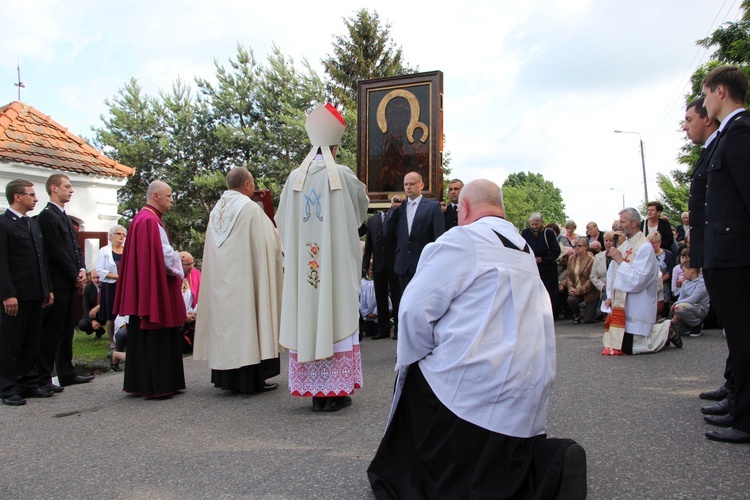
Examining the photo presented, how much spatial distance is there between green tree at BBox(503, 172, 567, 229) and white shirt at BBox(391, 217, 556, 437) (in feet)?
240

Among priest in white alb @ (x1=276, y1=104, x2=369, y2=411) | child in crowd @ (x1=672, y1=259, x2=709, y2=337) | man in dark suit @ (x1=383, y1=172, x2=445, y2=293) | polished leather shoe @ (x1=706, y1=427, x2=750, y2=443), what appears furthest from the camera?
child in crowd @ (x1=672, y1=259, x2=709, y2=337)

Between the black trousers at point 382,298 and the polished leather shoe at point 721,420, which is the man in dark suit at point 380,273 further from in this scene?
the polished leather shoe at point 721,420

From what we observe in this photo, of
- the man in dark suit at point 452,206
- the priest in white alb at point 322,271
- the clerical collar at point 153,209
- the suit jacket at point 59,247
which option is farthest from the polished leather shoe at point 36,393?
the man in dark suit at point 452,206

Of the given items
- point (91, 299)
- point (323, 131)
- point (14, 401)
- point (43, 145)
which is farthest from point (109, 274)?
point (43, 145)

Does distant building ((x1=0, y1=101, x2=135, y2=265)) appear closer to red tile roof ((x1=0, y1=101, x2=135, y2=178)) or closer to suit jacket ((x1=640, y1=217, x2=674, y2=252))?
Answer: red tile roof ((x1=0, y1=101, x2=135, y2=178))

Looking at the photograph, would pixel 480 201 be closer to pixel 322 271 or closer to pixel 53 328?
pixel 322 271

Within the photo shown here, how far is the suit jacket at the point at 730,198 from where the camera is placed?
3855mm

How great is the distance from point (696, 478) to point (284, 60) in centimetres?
2409

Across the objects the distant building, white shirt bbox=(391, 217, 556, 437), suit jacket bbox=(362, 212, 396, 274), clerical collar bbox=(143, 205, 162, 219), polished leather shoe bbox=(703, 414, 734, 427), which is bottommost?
polished leather shoe bbox=(703, 414, 734, 427)

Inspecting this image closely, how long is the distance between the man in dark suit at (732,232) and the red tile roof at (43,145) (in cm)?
1338

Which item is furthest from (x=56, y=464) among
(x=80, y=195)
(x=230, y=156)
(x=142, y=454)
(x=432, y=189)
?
(x=230, y=156)

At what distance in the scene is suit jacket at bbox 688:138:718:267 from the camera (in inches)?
173

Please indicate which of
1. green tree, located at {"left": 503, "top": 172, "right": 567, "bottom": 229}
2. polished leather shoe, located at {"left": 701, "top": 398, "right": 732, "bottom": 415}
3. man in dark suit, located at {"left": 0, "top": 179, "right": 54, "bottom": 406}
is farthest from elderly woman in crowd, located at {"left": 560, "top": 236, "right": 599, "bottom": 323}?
green tree, located at {"left": 503, "top": 172, "right": 567, "bottom": 229}

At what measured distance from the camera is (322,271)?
518 centimetres
